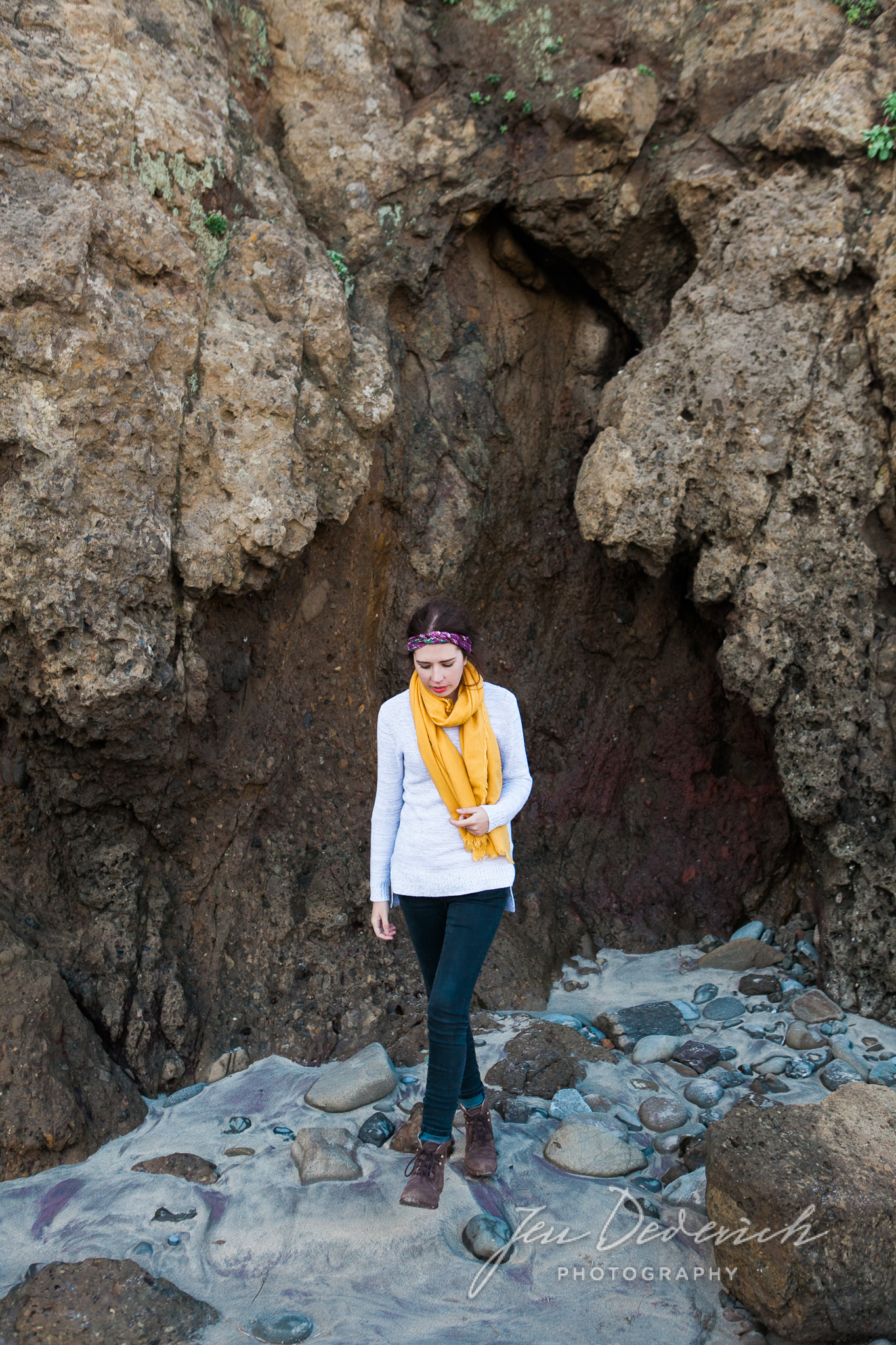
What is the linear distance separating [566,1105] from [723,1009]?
1.01 metres

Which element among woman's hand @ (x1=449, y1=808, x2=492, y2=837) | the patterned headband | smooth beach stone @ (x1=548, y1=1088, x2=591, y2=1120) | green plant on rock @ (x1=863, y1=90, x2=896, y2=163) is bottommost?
smooth beach stone @ (x1=548, y1=1088, x2=591, y2=1120)

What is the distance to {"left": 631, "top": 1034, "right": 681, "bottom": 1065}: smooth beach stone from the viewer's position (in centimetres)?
362

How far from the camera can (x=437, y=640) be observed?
2645 millimetres

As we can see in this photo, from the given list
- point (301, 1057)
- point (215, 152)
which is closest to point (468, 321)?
point (215, 152)

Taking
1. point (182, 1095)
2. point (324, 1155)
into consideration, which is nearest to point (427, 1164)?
point (324, 1155)

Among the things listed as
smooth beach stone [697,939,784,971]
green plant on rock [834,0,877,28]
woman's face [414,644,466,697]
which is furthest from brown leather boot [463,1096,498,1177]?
green plant on rock [834,0,877,28]

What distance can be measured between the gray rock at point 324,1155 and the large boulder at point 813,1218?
3.73 ft

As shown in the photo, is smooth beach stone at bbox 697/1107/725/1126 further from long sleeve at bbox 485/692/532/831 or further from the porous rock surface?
long sleeve at bbox 485/692/532/831

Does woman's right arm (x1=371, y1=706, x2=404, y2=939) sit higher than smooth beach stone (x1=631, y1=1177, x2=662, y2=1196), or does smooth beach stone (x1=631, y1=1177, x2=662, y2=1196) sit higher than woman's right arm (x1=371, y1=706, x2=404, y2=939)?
woman's right arm (x1=371, y1=706, x2=404, y2=939)

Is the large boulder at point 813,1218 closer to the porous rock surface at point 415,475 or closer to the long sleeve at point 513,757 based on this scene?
the long sleeve at point 513,757

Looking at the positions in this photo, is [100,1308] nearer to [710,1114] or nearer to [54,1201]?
[54,1201]

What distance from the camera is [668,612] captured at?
4.88 metres

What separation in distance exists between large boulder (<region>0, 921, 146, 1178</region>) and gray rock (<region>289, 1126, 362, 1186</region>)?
689mm

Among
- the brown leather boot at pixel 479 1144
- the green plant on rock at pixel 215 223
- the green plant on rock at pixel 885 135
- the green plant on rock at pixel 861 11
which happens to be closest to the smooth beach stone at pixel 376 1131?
the brown leather boot at pixel 479 1144
